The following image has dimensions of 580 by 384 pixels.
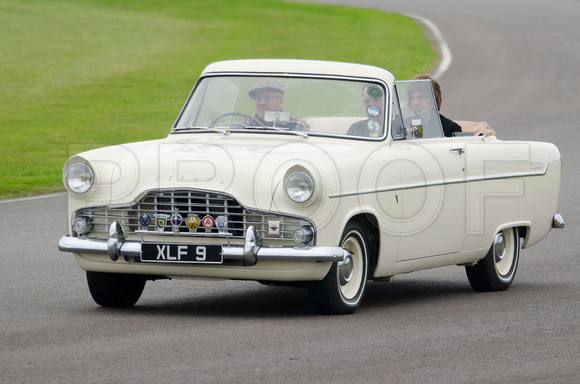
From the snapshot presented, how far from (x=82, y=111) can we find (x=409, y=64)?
324 inches

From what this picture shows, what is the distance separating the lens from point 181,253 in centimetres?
696

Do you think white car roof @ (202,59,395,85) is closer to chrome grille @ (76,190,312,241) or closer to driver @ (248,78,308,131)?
driver @ (248,78,308,131)

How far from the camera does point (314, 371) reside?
5.59m

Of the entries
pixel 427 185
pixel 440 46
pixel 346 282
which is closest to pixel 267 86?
pixel 427 185

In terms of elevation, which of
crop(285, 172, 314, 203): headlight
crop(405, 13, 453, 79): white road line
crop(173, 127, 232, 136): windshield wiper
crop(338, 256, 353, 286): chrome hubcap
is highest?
crop(405, 13, 453, 79): white road line

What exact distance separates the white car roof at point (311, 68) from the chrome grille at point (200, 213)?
5.88 ft

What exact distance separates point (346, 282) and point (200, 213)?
1081 mm

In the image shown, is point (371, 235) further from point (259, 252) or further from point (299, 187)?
point (259, 252)

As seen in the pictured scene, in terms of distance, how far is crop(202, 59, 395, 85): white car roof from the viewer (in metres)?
8.35

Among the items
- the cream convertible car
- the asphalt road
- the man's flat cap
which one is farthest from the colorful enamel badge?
the man's flat cap

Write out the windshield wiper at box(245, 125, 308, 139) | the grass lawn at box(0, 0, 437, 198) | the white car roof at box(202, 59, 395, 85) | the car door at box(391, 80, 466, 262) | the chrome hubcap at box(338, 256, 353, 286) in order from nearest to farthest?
the chrome hubcap at box(338, 256, 353, 286), the car door at box(391, 80, 466, 262), the windshield wiper at box(245, 125, 308, 139), the white car roof at box(202, 59, 395, 85), the grass lawn at box(0, 0, 437, 198)

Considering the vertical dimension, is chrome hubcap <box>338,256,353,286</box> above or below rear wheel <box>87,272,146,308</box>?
above

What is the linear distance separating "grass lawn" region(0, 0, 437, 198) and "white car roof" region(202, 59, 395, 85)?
22.3ft

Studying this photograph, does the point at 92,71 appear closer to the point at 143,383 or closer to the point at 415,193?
the point at 415,193
